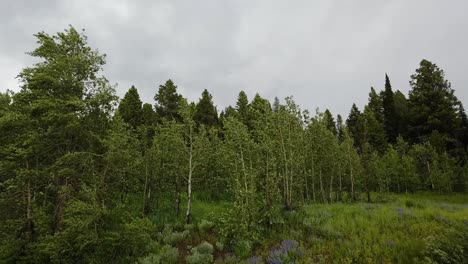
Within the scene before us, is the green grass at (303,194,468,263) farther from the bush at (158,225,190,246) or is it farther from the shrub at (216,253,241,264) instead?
the bush at (158,225,190,246)

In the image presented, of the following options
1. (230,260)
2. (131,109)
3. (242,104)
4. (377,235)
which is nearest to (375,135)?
(242,104)

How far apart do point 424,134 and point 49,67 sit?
167 feet

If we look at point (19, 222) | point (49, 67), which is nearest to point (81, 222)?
point (19, 222)

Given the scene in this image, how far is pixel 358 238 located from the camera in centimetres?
1107

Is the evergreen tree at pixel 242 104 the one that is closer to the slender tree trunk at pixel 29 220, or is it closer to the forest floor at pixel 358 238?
the forest floor at pixel 358 238

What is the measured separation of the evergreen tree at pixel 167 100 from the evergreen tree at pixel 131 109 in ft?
10.9

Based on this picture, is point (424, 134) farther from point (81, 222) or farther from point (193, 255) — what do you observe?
point (81, 222)

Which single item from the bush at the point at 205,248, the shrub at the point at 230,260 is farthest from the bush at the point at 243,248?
the bush at the point at 205,248

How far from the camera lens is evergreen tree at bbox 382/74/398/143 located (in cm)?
5575

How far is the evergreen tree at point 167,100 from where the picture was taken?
37844mm

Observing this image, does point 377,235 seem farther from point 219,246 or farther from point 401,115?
point 401,115

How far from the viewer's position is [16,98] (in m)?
14.0

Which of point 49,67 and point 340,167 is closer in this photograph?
point 49,67

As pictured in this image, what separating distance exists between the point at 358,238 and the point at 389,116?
54.5 meters
